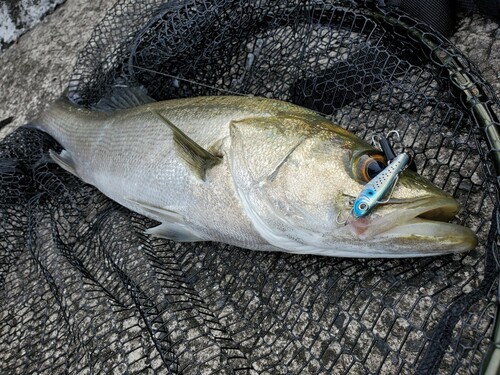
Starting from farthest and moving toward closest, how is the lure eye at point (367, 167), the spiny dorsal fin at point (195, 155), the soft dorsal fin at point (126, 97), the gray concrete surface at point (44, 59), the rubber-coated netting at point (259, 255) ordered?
1. the gray concrete surface at point (44, 59)
2. the soft dorsal fin at point (126, 97)
3. the spiny dorsal fin at point (195, 155)
4. the rubber-coated netting at point (259, 255)
5. the lure eye at point (367, 167)

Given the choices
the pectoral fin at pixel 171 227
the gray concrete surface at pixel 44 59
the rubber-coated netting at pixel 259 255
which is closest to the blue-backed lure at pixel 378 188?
the rubber-coated netting at pixel 259 255

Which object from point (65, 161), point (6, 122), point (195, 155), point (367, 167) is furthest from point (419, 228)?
point (6, 122)

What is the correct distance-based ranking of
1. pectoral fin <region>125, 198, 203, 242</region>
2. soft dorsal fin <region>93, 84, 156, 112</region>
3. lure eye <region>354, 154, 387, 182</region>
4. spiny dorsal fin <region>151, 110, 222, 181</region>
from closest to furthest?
lure eye <region>354, 154, 387, 182</region>
spiny dorsal fin <region>151, 110, 222, 181</region>
pectoral fin <region>125, 198, 203, 242</region>
soft dorsal fin <region>93, 84, 156, 112</region>

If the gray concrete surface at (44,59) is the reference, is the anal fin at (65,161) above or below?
below

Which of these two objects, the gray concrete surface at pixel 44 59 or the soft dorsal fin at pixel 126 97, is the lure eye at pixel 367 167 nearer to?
the soft dorsal fin at pixel 126 97

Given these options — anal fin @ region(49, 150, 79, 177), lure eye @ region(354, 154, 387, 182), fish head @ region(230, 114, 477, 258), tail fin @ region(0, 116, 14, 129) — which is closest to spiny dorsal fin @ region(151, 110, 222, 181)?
fish head @ region(230, 114, 477, 258)

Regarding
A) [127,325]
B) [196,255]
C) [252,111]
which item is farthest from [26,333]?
[252,111]

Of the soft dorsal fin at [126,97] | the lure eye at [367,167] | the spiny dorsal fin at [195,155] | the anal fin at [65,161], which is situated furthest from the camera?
the anal fin at [65,161]

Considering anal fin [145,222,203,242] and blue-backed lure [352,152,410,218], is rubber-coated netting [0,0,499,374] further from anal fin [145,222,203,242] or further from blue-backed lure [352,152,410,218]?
blue-backed lure [352,152,410,218]
